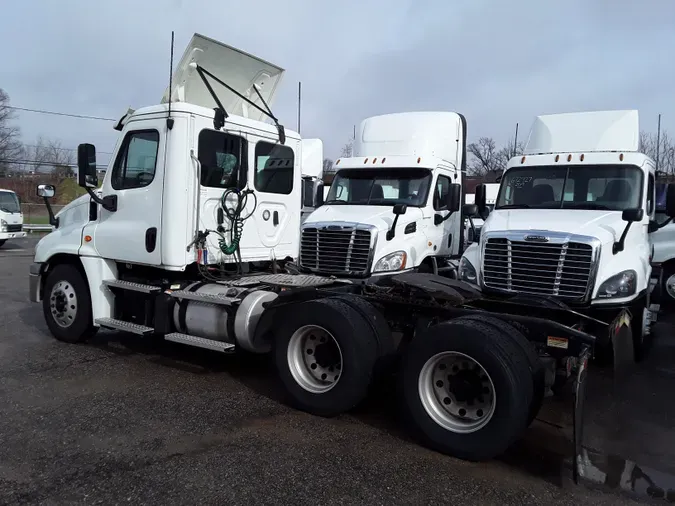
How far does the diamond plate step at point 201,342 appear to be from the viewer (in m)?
6.05

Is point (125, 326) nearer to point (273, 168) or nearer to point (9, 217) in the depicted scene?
point (273, 168)

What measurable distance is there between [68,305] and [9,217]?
60.0 feet

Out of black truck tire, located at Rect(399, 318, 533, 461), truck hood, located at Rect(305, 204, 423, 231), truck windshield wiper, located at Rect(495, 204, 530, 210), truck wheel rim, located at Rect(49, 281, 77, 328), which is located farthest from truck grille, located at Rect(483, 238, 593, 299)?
truck wheel rim, located at Rect(49, 281, 77, 328)

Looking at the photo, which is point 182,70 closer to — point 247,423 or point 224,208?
point 224,208

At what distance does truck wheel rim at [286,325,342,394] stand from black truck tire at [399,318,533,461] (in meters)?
0.86

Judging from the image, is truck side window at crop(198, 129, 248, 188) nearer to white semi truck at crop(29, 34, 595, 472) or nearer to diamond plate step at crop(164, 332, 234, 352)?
white semi truck at crop(29, 34, 595, 472)

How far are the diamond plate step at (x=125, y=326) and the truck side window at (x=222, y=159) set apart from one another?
6.05 feet

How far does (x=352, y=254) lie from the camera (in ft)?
27.8

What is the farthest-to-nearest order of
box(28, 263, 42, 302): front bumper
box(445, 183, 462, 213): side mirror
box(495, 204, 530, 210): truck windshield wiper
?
1. box(445, 183, 462, 213): side mirror
2. box(28, 263, 42, 302): front bumper
3. box(495, 204, 530, 210): truck windshield wiper

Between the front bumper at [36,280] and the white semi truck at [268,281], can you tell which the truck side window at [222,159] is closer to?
the white semi truck at [268,281]

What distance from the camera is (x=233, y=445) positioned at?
4.66 metres

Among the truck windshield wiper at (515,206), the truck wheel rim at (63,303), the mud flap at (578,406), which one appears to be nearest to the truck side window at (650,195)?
the truck windshield wiper at (515,206)

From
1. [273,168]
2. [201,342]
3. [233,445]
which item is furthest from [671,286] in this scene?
[233,445]

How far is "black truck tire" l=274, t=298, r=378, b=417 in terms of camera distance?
16.5 feet
